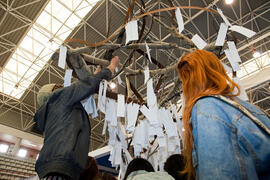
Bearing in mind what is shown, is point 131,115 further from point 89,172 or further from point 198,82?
point 198,82

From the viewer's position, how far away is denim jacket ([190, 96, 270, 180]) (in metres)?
0.39

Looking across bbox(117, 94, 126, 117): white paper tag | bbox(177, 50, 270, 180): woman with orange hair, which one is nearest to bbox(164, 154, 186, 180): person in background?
bbox(117, 94, 126, 117): white paper tag

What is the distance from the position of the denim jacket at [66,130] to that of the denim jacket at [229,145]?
608 millimetres

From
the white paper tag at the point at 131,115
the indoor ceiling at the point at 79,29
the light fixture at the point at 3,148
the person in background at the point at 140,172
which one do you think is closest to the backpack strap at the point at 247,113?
the person in background at the point at 140,172

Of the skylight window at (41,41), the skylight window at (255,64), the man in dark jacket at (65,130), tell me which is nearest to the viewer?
the man in dark jacket at (65,130)

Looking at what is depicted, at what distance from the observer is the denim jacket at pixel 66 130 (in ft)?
2.76

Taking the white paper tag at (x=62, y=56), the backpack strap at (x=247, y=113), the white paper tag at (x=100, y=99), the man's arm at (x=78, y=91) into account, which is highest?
the white paper tag at (x=62, y=56)

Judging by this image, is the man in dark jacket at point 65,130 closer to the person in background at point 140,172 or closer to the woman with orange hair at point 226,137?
the person in background at point 140,172

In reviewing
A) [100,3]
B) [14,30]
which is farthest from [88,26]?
[14,30]

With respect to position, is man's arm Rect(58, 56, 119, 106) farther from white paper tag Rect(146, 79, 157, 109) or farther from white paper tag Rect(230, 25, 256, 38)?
white paper tag Rect(230, 25, 256, 38)

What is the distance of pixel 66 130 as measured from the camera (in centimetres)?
92

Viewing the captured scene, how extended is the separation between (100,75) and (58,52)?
356mm

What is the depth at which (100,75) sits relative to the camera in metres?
1.11

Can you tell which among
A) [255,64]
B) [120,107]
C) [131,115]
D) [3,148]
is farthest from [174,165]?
[3,148]
